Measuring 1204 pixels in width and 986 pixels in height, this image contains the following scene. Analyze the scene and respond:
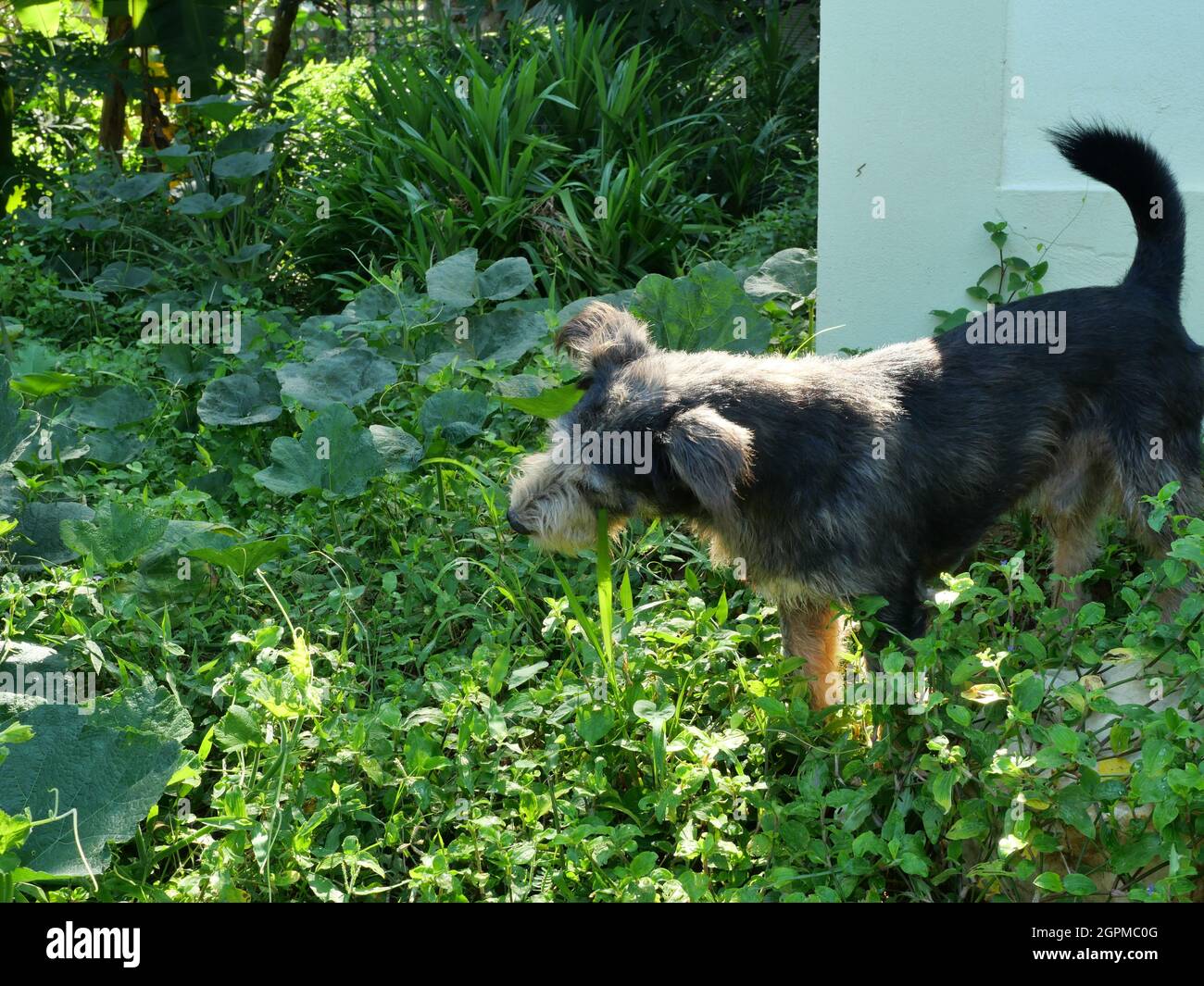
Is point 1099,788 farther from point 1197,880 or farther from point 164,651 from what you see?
point 164,651

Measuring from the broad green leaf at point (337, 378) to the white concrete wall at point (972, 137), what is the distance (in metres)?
2.05

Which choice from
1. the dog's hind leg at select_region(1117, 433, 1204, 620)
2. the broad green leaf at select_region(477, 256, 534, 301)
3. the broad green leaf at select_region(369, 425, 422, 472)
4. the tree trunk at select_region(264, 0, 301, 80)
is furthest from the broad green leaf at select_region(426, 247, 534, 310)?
the tree trunk at select_region(264, 0, 301, 80)

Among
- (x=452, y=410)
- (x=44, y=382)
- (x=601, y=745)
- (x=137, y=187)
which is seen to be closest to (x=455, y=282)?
(x=452, y=410)

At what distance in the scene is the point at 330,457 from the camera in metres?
4.39

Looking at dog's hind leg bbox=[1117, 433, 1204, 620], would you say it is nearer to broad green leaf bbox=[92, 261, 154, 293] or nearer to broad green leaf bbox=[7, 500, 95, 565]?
broad green leaf bbox=[7, 500, 95, 565]

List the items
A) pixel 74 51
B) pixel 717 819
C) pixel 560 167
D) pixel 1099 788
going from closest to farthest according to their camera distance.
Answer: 1. pixel 1099 788
2. pixel 717 819
3. pixel 560 167
4. pixel 74 51

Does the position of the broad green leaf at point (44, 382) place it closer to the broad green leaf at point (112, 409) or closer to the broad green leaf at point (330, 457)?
the broad green leaf at point (112, 409)

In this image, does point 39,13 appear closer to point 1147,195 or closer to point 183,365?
point 183,365

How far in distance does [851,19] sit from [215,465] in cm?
341

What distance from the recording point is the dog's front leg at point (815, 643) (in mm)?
3605

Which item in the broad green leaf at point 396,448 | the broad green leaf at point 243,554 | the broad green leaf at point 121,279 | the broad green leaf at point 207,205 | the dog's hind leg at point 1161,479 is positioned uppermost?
the broad green leaf at point 207,205

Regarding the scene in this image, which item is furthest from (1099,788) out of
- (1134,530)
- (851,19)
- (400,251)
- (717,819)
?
(400,251)

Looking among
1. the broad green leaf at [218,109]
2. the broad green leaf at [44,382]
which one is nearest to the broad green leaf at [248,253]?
the broad green leaf at [218,109]

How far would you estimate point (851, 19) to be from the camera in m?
5.12
